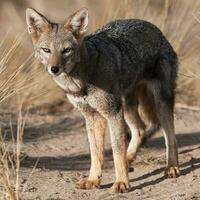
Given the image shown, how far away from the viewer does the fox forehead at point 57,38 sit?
6.26 m

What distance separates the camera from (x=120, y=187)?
6293 mm

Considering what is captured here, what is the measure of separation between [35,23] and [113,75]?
81 centimetres

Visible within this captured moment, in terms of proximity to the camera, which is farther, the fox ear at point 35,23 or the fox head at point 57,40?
the fox ear at point 35,23

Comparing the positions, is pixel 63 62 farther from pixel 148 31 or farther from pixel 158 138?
pixel 158 138

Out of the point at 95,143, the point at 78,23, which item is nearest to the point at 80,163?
the point at 95,143

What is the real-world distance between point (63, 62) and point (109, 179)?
4.42 feet

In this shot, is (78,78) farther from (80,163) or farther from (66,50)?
(80,163)

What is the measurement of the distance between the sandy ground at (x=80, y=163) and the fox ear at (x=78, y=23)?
3.98 feet

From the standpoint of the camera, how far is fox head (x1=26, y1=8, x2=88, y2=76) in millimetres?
6150

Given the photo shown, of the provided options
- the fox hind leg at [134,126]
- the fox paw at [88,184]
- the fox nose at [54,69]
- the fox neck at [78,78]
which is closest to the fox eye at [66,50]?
the fox neck at [78,78]

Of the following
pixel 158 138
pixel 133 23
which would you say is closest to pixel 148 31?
pixel 133 23

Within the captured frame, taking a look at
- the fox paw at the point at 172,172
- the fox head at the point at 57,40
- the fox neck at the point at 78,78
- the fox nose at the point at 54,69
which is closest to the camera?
the fox nose at the point at 54,69

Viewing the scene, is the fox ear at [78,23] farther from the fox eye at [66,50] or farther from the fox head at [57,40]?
the fox eye at [66,50]

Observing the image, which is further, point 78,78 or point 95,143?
point 95,143
